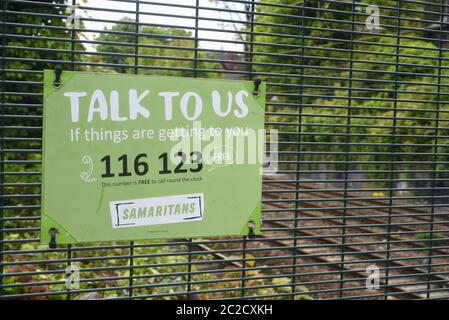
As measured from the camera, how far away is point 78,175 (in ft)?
9.78

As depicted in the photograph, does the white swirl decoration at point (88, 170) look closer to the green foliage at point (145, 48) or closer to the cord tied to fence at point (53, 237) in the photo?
the cord tied to fence at point (53, 237)

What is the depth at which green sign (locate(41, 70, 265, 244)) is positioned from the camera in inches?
117

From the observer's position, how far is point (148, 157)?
308cm

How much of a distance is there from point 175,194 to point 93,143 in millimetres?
610

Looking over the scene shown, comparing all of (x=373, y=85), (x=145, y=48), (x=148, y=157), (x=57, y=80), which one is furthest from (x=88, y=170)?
(x=145, y=48)

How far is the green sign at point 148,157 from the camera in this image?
2.96 metres

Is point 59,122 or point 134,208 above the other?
point 59,122

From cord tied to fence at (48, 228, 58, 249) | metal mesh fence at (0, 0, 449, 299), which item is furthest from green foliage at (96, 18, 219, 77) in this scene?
cord tied to fence at (48, 228, 58, 249)

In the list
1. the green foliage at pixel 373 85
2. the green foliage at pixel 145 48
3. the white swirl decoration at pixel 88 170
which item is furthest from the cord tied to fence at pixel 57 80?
the green foliage at pixel 373 85

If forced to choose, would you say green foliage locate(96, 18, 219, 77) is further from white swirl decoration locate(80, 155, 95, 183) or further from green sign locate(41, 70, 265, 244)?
white swirl decoration locate(80, 155, 95, 183)

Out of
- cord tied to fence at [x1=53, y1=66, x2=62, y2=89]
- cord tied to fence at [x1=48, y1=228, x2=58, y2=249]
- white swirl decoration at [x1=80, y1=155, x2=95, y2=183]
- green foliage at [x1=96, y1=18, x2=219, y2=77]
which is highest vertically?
green foliage at [x1=96, y1=18, x2=219, y2=77]

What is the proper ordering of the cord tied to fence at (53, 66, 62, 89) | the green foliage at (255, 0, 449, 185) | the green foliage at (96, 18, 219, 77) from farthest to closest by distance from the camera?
the green foliage at (255, 0, 449, 185) < the green foliage at (96, 18, 219, 77) < the cord tied to fence at (53, 66, 62, 89)
